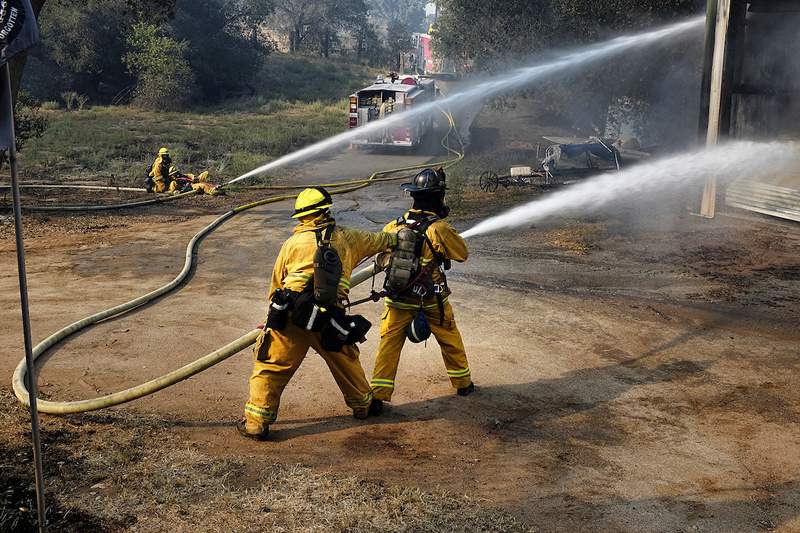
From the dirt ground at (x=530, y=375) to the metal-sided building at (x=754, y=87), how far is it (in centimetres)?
178

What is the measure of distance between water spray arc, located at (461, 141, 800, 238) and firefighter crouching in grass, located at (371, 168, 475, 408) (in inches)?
228

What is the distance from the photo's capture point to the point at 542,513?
14.8 ft

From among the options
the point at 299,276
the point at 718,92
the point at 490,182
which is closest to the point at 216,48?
the point at 490,182

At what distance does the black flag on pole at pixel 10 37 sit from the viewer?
3.47 m

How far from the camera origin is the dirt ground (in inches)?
192

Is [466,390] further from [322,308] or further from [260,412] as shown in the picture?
[260,412]

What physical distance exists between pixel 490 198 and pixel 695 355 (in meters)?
8.13

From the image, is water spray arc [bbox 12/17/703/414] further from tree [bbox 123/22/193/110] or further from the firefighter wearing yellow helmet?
tree [bbox 123/22/193/110]

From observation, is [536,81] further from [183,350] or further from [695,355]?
[183,350]

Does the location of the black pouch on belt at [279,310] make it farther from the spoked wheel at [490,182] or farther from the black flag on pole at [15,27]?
the spoked wheel at [490,182]

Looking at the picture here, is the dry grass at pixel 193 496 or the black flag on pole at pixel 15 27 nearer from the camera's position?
the black flag on pole at pixel 15 27

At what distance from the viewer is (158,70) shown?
100 feet

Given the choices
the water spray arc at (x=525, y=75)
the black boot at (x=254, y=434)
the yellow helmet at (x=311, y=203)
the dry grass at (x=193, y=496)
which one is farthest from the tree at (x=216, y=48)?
the dry grass at (x=193, y=496)

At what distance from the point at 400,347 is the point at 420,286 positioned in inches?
20.5
